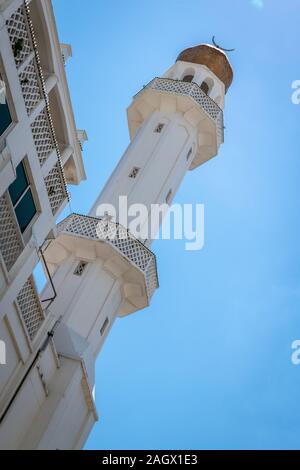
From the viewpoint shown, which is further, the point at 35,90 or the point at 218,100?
the point at 218,100

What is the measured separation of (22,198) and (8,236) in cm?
86

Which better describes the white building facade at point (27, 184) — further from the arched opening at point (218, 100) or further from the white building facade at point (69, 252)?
the arched opening at point (218, 100)

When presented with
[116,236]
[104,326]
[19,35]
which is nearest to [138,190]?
[116,236]

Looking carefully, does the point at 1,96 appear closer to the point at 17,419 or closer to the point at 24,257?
the point at 24,257

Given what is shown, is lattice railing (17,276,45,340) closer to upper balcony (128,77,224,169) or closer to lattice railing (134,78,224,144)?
upper balcony (128,77,224,169)

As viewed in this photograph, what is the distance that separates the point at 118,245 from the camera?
60.6 ft

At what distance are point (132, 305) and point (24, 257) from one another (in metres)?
8.42

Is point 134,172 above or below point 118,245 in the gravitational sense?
above

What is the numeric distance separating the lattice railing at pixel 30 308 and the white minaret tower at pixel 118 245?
760mm

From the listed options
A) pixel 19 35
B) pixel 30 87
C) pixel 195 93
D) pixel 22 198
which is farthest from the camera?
pixel 195 93

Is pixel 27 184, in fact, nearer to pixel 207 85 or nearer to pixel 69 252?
pixel 69 252

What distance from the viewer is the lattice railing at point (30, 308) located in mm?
12492

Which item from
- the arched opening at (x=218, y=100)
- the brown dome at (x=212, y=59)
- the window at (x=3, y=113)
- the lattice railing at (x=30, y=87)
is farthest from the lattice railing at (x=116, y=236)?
the brown dome at (x=212, y=59)

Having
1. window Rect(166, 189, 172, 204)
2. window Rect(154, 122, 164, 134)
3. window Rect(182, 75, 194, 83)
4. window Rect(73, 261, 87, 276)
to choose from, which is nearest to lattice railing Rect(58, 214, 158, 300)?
window Rect(73, 261, 87, 276)
